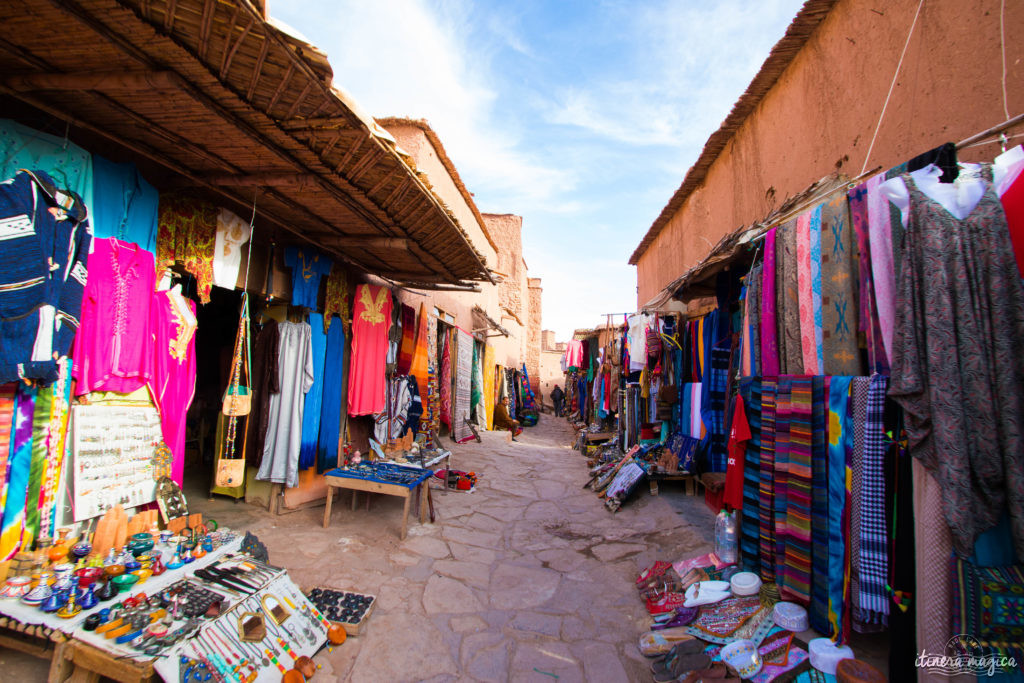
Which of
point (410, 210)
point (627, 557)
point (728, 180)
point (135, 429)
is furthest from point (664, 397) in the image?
point (135, 429)

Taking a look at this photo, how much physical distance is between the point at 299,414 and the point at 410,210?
8.74 ft

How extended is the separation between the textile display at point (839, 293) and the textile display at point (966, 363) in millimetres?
542

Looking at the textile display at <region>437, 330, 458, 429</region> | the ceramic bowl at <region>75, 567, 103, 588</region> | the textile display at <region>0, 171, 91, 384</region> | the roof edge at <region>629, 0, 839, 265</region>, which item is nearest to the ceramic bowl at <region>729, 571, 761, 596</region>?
the ceramic bowl at <region>75, 567, 103, 588</region>

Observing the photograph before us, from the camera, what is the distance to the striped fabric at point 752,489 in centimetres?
310

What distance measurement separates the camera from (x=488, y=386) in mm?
13117

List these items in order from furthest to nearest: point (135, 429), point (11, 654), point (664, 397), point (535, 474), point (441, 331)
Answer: point (441, 331) → point (535, 474) → point (664, 397) → point (135, 429) → point (11, 654)

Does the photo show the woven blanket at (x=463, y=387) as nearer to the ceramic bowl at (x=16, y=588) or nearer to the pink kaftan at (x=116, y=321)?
the pink kaftan at (x=116, y=321)

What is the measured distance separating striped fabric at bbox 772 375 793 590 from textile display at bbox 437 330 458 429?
711 centimetres

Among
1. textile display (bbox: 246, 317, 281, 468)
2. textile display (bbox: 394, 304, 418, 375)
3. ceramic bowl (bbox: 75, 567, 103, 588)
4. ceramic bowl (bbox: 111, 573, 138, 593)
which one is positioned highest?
textile display (bbox: 394, 304, 418, 375)

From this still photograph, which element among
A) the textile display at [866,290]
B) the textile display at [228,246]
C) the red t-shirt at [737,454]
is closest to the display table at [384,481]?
the textile display at [228,246]

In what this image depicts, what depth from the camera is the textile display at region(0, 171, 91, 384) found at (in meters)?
2.31

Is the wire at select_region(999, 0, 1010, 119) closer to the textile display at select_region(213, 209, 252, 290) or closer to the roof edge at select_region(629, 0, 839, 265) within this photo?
the roof edge at select_region(629, 0, 839, 265)

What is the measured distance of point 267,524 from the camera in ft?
14.8

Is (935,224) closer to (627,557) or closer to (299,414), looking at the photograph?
(627,557)
